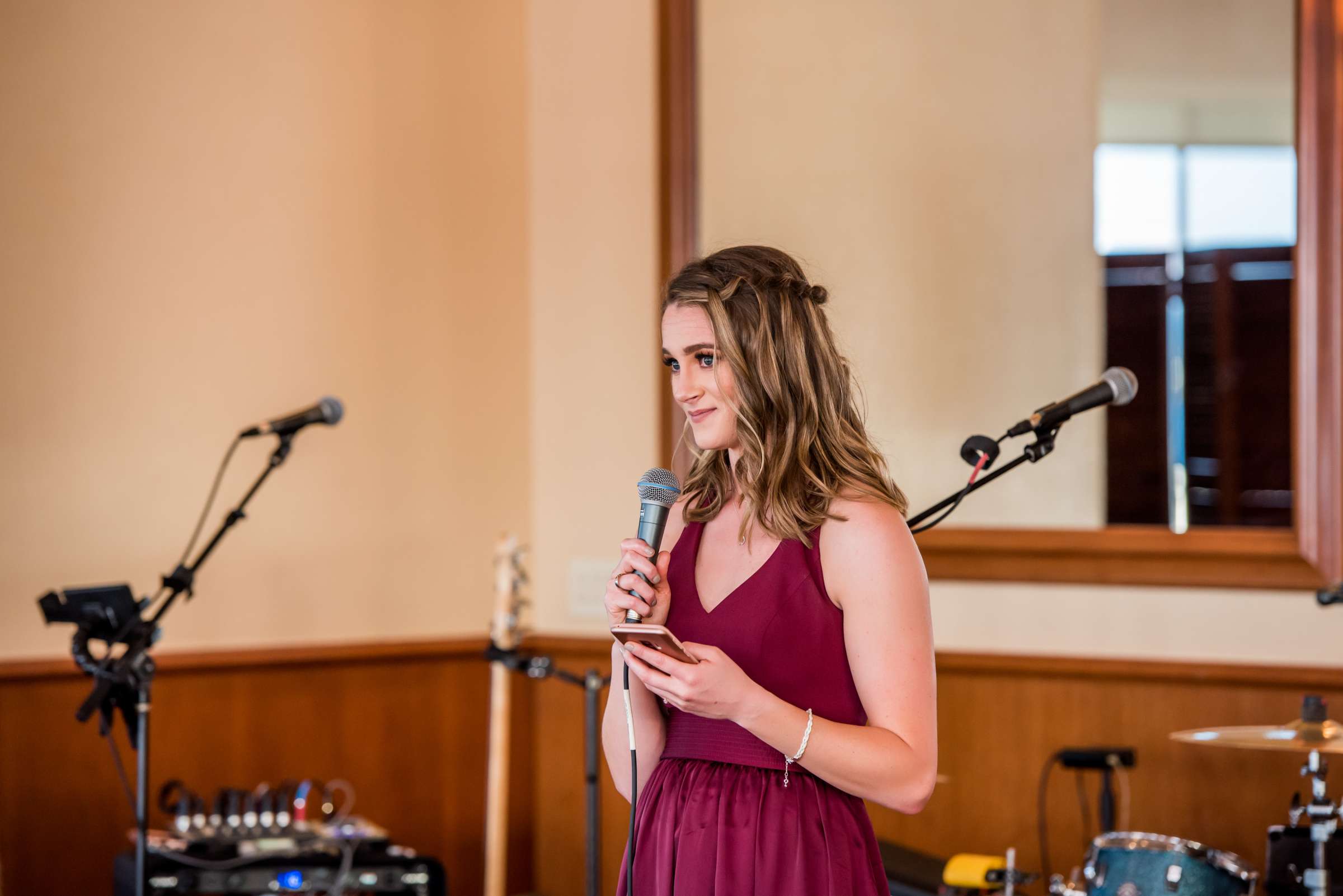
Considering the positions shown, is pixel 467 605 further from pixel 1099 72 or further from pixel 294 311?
pixel 1099 72

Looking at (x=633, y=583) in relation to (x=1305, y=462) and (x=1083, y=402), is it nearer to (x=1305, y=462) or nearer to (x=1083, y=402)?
(x=1083, y=402)

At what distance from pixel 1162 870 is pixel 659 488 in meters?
1.63

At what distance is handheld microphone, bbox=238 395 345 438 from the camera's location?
8.98 ft

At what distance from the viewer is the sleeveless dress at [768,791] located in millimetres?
1573

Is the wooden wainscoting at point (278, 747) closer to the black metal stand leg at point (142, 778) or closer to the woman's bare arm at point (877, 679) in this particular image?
the black metal stand leg at point (142, 778)

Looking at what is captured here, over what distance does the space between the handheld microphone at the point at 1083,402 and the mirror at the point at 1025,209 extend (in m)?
1.28

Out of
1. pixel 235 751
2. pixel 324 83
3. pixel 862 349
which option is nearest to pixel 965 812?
pixel 862 349

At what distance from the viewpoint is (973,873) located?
2689mm

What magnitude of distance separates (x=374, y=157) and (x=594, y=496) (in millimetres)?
1156

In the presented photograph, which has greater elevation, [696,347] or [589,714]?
[696,347]

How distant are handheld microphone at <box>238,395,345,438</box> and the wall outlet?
116cm

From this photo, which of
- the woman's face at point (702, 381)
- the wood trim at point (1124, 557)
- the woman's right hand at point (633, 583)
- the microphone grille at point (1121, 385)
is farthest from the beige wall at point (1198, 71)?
the woman's right hand at point (633, 583)

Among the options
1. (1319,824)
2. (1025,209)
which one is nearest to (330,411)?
(1025,209)

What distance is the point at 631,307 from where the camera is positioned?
3.79 metres
